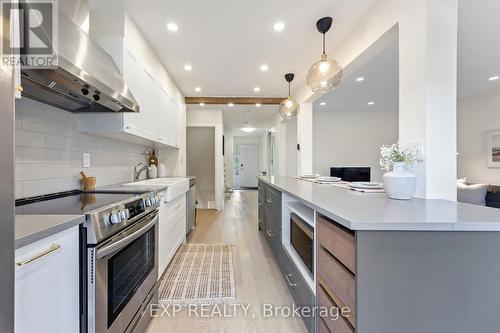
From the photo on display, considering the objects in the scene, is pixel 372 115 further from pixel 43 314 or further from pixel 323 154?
pixel 43 314

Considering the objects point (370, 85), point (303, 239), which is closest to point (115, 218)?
point (303, 239)

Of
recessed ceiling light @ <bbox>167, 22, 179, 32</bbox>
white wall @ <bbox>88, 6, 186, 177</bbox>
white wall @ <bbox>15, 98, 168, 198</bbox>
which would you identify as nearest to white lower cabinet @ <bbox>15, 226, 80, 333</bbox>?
white wall @ <bbox>15, 98, 168, 198</bbox>

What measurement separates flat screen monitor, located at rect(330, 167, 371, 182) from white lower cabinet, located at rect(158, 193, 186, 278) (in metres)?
5.01

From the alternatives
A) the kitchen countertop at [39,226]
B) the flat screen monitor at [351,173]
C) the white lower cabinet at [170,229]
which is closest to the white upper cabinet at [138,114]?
the white lower cabinet at [170,229]

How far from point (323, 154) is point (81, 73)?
21.5 ft

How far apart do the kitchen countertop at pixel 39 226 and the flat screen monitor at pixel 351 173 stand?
6.72 m

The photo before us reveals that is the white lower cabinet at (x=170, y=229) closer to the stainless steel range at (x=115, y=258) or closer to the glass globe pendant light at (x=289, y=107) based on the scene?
the stainless steel range at (x=115, y=258)

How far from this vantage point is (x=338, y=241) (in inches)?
44.5

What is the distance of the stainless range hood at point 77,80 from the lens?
131 centimetres

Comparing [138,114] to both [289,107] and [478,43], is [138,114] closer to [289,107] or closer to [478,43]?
[289,107]

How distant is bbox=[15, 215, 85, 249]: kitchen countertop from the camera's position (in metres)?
0.78

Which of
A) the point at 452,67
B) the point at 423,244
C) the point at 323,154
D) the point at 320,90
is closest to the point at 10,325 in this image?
the point at 423,244

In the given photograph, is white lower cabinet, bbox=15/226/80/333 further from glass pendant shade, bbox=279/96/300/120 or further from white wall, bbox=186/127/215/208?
white wall, bbox=186/127/215/208

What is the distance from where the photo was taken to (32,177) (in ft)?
5.14
